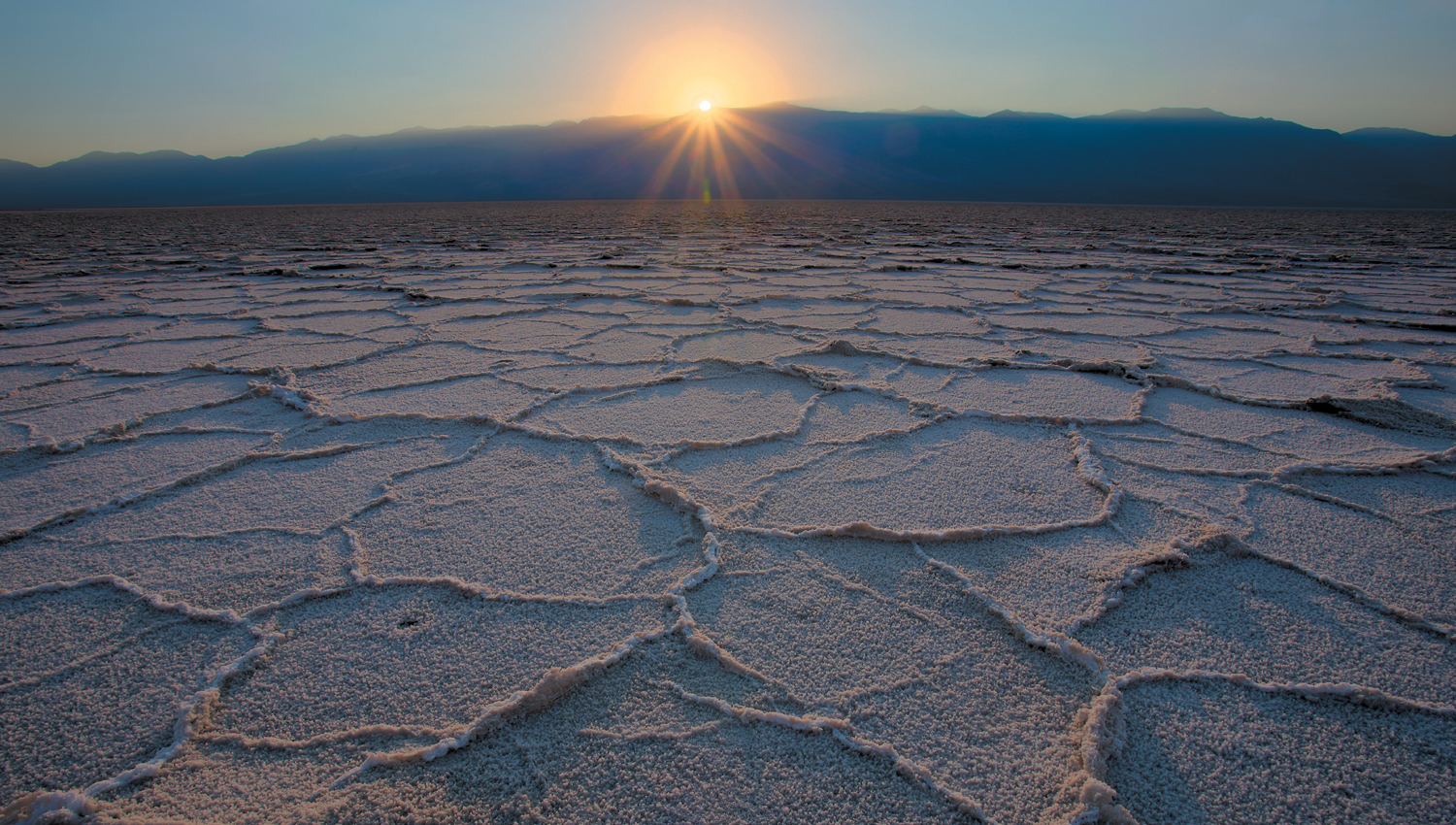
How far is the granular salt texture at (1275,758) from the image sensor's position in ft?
2.11

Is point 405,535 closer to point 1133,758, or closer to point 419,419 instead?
point 419,419

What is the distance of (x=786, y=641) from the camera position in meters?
0.86

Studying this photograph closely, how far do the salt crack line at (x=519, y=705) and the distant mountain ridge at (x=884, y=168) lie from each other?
3441 centimetres

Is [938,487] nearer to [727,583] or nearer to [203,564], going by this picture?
[727,583]

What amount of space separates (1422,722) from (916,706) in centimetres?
60

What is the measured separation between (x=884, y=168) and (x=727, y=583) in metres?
44.9

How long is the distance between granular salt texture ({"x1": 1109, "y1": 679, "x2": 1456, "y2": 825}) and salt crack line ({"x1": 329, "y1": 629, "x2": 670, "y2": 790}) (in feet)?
1.98

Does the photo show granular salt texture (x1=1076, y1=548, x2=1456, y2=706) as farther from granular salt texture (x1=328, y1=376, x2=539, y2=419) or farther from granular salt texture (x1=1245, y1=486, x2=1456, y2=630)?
granular salt texture (x1=328, y1=376, x2=539, y2=419)

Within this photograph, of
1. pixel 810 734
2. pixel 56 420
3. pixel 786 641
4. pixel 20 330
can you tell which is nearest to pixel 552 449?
pixel 786 641

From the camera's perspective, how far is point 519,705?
745 mm

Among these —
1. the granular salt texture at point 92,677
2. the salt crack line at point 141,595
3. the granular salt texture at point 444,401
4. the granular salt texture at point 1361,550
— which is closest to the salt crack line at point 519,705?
the granular salt texture at point 92,677

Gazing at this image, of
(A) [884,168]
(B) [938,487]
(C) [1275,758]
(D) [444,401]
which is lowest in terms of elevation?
(C) [1275,758]

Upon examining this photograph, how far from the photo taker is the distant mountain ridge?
117ft

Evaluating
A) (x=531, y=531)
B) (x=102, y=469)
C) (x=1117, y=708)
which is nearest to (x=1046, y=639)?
(x=1117, y=708)
